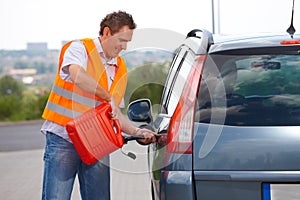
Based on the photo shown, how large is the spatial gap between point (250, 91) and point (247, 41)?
409 millimetres

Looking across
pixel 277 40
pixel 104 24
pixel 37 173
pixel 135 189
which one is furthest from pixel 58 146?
pixel 37 173

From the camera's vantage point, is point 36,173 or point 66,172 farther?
point 36,173

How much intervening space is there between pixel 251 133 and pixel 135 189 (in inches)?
201

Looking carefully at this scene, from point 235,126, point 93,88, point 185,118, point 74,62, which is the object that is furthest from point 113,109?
point 235,126

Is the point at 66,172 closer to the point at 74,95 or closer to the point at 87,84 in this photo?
the point at 74,95

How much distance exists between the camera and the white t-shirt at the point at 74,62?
4.81 metres

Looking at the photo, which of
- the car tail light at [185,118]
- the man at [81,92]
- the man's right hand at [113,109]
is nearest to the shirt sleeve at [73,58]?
the man at [81,92]

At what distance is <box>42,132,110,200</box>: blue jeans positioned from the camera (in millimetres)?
4930

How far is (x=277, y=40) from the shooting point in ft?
14.6

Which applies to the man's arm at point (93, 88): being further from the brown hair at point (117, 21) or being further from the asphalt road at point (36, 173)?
the asphalt road at point (36, 173)

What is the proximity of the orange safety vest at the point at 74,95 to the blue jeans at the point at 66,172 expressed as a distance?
159mm

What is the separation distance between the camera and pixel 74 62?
4.78 meters

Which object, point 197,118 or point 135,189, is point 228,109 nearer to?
point 197,118

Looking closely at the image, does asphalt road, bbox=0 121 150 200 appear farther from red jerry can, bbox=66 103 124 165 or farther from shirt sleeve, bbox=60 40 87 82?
shirt sleeve, bbox=60 40 87 82
